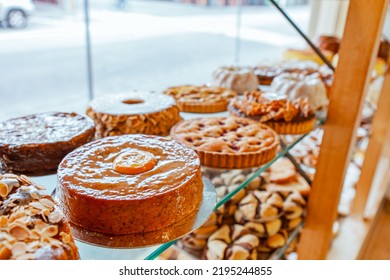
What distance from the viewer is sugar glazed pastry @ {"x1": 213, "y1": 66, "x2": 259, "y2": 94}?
4.79 feet

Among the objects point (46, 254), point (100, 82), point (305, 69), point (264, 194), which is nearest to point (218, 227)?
point (264, 194)

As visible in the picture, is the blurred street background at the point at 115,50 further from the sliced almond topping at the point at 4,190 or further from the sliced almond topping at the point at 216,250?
the sliced almond topping at the point at 4,190

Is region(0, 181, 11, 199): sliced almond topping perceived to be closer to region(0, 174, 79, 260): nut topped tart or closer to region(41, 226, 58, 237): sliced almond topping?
region(0, 174, 79, 260): nut topped tart

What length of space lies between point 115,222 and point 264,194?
2.92 ft

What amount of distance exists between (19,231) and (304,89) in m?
1.12

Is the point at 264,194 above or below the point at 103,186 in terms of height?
below

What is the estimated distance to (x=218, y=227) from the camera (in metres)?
1.37

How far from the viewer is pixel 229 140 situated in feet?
3.35

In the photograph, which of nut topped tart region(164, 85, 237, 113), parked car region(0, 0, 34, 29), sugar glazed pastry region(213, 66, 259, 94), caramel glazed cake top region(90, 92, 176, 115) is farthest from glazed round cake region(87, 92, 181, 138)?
parked car region(0, 0, 34, 29)

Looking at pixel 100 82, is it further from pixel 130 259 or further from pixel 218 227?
pixel 130 259

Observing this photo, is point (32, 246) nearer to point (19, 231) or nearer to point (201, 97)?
point (19, 231)

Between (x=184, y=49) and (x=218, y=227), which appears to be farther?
(x=184, y=49)

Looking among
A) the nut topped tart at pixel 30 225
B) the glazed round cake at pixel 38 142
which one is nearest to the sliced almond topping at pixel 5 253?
the nut topped tart at pixel 30 225
